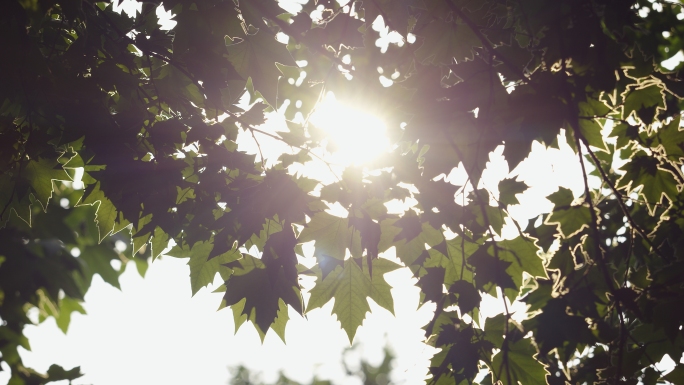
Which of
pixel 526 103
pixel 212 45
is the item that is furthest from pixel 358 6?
pixel 526 103

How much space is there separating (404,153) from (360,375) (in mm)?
32493

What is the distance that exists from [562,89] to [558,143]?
227mm

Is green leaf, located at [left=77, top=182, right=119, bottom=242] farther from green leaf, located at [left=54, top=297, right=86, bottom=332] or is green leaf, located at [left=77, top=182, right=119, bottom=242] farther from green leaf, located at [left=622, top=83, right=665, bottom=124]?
green leaf, located at [left=54, top=297, right=86, bottom=332]

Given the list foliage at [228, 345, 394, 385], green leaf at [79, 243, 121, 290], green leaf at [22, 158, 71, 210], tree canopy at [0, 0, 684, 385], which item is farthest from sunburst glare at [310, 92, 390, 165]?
foliage at [228, 345, 394, 385]

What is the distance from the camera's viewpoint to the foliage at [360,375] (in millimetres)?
31344

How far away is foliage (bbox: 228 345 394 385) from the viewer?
31.3m

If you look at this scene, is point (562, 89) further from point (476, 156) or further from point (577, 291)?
point (577, 291)

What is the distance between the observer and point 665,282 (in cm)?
204

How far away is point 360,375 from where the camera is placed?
1262 inches

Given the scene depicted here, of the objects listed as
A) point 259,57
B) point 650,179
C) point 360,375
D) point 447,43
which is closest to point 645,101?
point 650,179

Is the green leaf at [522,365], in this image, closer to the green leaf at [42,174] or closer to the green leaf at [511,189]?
the green leaf at [511,189]

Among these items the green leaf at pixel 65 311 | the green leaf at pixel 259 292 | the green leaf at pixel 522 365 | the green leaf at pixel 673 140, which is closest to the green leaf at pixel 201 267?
the green leaf at pixel 259 292

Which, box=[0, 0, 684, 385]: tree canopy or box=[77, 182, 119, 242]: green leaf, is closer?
box=[0, 0, 684, 385]: tree canopy

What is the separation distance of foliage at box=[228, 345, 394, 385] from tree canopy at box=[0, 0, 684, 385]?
30465 mm
